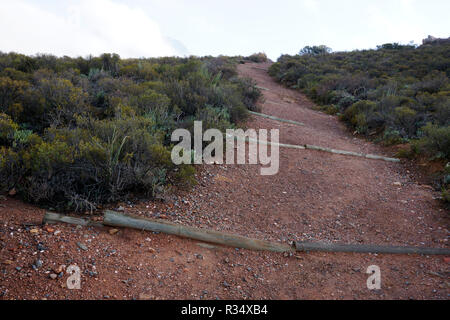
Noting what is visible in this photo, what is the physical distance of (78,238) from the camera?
10.1 feet

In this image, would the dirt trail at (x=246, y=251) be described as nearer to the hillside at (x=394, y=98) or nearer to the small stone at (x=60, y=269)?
the small stone at (x=60, y=269)

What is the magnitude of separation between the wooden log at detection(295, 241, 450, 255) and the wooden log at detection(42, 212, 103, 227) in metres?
2.46

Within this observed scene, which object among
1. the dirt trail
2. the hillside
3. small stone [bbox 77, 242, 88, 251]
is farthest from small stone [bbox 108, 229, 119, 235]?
the hillside

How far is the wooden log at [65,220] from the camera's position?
10.4 feet

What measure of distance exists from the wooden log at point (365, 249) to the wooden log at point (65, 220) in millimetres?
2459

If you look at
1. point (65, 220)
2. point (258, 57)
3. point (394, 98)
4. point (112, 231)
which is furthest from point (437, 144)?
point (258, 57)

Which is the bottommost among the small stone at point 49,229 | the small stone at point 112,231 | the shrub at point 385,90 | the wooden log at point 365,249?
the wooden log at point 365,249

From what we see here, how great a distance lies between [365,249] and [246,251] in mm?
1527

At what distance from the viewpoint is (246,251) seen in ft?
11.4

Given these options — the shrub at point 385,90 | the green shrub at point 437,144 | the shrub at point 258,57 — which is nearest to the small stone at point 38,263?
the green shrub at point 437,144

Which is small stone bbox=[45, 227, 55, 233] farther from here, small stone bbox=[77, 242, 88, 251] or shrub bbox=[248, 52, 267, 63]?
shrub bbox=[248, 52, 267, 63]
